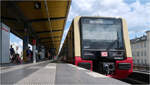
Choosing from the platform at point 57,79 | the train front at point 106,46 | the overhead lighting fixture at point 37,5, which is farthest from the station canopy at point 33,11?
the platform at point 57,79

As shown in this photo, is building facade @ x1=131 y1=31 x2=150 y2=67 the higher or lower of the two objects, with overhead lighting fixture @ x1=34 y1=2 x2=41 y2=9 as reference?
lower

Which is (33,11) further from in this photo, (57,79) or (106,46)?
(57,79)

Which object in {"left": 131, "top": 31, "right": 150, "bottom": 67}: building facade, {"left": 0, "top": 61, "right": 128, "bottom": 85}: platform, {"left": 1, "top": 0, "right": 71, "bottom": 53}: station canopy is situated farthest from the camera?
{"left": 131, "top": 31, "right": 150, "bottom": 67}: building facade

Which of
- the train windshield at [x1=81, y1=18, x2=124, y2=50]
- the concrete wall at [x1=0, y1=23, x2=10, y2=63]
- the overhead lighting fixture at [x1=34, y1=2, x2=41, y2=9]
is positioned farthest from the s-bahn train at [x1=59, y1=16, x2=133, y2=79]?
the overhead lighting fixture at [x1=34, y1=2, x2=41, y2=9]

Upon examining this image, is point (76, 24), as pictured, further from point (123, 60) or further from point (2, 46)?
point (2, 46)

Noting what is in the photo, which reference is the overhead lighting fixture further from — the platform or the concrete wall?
the platform

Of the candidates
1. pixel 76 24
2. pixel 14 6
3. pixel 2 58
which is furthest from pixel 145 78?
pixel 14 6

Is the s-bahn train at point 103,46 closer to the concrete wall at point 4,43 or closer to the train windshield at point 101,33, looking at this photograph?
the train windshield at point 101,33

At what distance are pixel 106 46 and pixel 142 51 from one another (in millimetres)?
47645

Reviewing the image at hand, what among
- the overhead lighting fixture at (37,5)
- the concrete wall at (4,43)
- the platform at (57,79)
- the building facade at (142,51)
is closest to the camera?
the platform at (57,79)

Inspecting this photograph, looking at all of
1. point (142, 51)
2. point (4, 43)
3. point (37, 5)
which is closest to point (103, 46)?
point (4, 43)

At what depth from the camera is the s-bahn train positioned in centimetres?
874

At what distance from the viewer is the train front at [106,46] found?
8.70 m

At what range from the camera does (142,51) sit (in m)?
53.1
